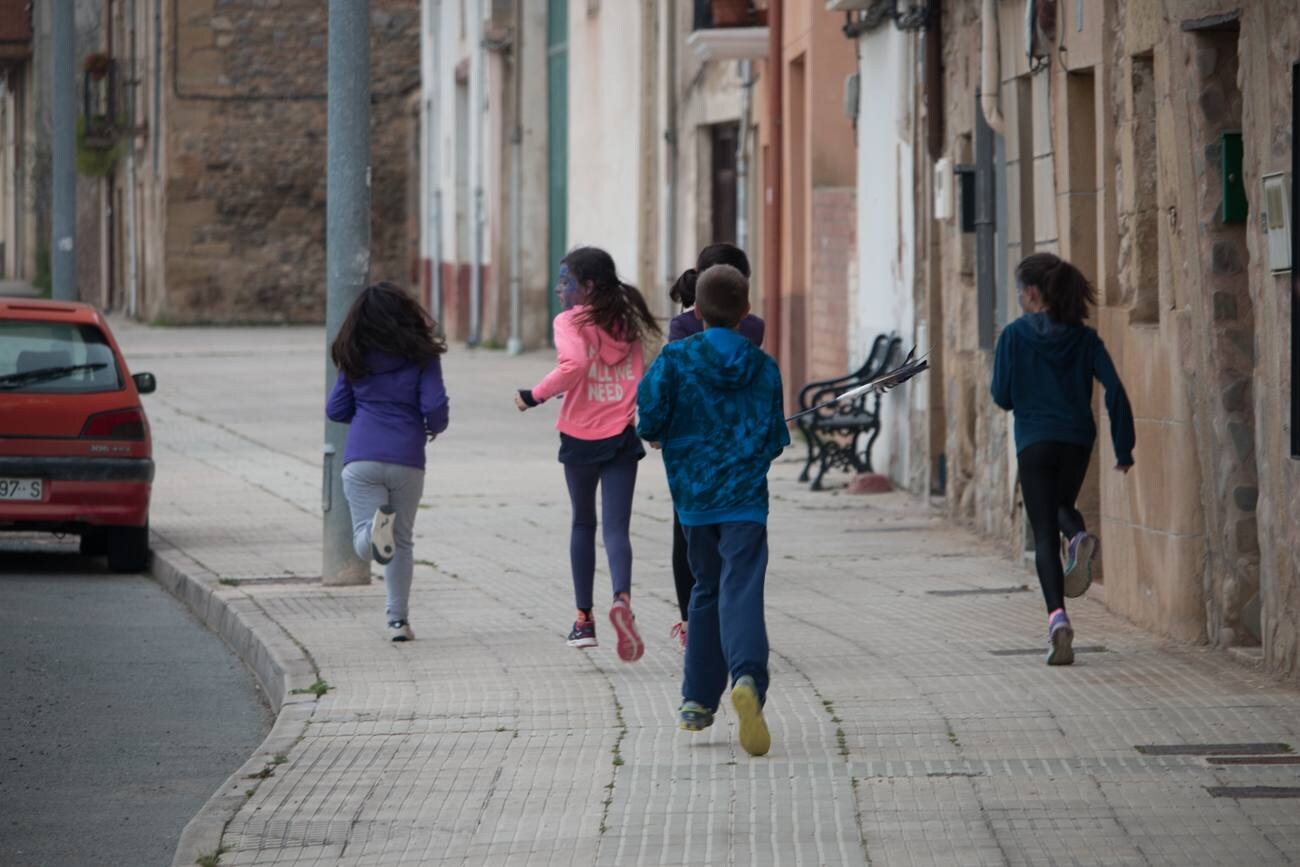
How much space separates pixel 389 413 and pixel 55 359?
4217mm

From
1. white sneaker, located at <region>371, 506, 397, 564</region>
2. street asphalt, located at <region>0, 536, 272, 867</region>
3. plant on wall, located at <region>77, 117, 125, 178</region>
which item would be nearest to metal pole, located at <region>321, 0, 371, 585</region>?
street asphalt, located at <region>0, 536, 272, 867</region>

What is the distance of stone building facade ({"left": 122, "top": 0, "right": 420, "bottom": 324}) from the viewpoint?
4556 cm

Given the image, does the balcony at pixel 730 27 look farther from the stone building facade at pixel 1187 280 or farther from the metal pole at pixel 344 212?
the metal pole at pixel 344 212

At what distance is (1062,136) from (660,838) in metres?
6.16

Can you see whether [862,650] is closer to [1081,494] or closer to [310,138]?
[1081,494]

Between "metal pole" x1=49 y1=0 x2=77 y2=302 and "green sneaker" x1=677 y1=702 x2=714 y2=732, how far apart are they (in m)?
15.5

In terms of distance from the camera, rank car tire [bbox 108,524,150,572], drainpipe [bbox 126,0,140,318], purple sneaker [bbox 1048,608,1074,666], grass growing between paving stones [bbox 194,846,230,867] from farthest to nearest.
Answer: drainpipe [bbox 126,0,140,318] < car tire [bbox 108,524,150,572] < purple sneaker [bbox 1048,608,1074,666] < grass growing between paving stones [bbox 194,846,230,867]

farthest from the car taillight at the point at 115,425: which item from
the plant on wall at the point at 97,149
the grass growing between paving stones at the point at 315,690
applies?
the plant on wall at the point at 97,149

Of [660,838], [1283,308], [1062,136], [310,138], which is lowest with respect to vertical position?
[660,838]

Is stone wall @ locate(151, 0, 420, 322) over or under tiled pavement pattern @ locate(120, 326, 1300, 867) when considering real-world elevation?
over

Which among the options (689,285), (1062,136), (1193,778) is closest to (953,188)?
(1062,136)

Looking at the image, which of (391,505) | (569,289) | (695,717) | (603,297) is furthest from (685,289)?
(695,717)

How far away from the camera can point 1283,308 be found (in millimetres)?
8266

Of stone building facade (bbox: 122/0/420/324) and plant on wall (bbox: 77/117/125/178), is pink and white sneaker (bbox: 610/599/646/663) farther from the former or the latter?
plant on wall (bbox: 77/117/125/178)
